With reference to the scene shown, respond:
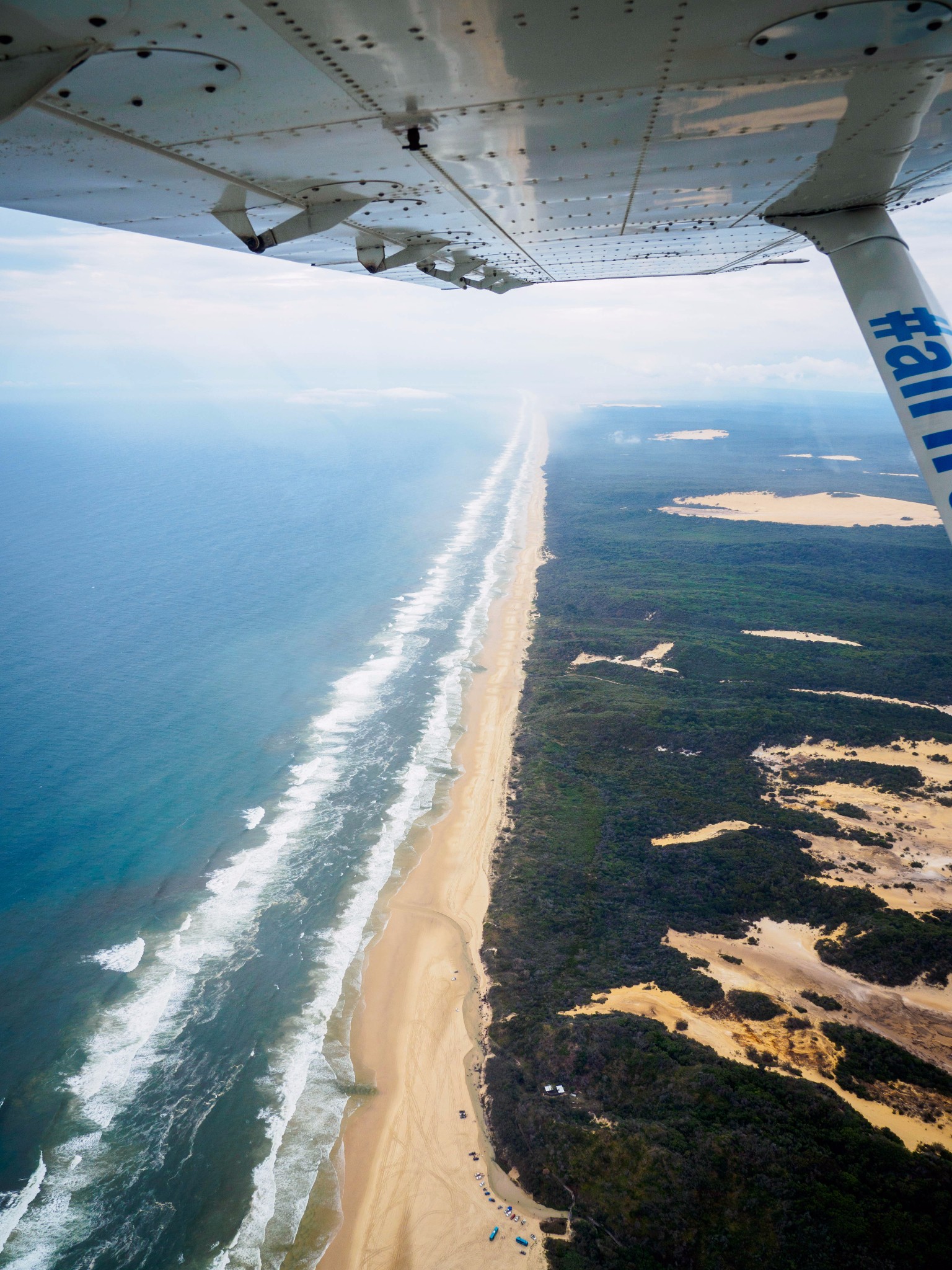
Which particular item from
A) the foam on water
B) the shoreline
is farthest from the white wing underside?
the foam on water

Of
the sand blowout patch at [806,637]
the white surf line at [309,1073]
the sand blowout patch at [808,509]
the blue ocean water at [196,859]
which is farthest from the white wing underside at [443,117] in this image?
the sand blowout patch at [808,509]

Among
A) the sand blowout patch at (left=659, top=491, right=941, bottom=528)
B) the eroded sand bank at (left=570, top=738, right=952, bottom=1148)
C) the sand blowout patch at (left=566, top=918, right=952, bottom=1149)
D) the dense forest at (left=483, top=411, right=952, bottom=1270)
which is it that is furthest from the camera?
the sand blowout patch at (left=659, top=491, right=941, bottom=528)

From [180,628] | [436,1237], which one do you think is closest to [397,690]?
[180,628]

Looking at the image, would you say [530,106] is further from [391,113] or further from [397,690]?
[397,690]

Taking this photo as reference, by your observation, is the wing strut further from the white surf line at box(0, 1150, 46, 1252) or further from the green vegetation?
the white surf line at box(0, 1150, 46, 1252)

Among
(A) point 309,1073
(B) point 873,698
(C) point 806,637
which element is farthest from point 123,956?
(C) point 806,637

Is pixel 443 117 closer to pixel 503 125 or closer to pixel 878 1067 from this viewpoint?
pixel 503 125

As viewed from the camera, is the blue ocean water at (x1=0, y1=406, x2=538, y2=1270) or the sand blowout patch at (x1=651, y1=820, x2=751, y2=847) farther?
the sand blowout patch at (x1=651, y1=820, x2=751, y2=847)
